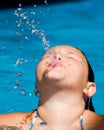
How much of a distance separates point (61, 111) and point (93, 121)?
7.0 inches

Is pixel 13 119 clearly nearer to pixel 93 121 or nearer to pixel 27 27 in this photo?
pixel 93 121

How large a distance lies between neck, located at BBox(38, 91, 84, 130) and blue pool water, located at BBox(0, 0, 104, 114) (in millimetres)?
1717

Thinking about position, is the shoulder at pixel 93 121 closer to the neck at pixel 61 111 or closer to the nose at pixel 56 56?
the neck at pixel 61 111

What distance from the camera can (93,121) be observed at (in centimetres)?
245

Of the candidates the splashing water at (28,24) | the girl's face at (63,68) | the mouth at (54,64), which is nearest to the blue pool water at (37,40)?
the splashing water at (28,24)

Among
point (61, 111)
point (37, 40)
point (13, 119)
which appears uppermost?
point (61, 111)

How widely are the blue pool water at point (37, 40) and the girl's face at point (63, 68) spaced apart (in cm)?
171

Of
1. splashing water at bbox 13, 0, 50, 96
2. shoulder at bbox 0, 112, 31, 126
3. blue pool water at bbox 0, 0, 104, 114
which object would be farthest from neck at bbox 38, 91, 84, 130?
splashing water at bbox 13, 0, 50, 96

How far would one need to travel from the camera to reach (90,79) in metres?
2.58

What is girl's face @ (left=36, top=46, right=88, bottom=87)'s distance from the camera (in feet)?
7.62

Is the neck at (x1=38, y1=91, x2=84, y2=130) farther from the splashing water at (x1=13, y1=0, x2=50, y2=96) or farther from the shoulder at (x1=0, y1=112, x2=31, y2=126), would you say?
the splashing water at (x1=13, y1=0, x2=50, y2=96)

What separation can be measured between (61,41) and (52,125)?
3.19m

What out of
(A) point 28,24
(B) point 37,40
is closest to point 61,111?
(B) point 37,40

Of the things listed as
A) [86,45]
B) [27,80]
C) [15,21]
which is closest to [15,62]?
[27,80]
